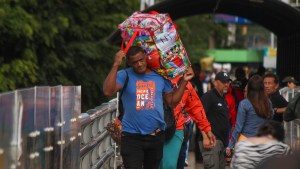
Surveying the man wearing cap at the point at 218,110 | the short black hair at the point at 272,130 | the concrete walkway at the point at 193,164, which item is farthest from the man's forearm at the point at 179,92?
the concrete walkway at the point at 193,164

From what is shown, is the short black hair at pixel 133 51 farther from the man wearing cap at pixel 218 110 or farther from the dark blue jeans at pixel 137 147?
the man wearing cap at pixel 218 110

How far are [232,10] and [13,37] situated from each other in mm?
5956

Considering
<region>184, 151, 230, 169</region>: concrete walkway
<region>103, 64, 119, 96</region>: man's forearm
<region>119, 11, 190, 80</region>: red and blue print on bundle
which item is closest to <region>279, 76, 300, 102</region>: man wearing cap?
<region>184, 151, 230, 169</region>: concrete walkway

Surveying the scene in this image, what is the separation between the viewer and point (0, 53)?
2423 cm

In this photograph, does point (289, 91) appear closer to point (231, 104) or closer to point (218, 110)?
point (231, 104)

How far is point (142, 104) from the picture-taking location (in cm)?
827

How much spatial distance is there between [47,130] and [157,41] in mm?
1739

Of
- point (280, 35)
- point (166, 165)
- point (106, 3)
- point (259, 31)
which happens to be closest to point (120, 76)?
point (166, 165)

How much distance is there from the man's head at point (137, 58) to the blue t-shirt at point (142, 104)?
0.38 ft

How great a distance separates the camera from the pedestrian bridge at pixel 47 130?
19.9ft

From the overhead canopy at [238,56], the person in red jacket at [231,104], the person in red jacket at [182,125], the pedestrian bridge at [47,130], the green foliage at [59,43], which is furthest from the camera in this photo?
the overhead canopy at [238,56]

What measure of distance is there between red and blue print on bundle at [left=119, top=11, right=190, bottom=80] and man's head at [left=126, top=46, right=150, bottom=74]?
293mm

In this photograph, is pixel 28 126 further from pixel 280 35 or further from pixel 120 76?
pixel 280 35

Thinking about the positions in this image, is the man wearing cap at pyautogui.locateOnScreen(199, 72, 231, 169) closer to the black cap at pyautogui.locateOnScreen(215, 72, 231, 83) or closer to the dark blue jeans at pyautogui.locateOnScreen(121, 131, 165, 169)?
the black cap at pyautogui.locateOnScreen(215, 72, 231, 83)
